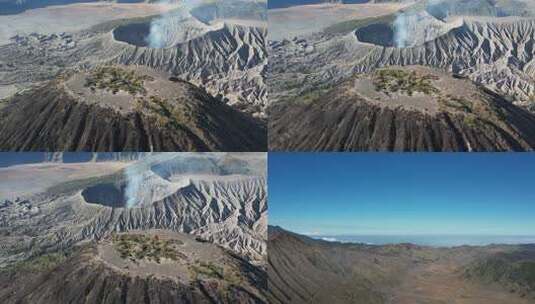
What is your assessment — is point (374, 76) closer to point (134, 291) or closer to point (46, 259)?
point (134, 291)

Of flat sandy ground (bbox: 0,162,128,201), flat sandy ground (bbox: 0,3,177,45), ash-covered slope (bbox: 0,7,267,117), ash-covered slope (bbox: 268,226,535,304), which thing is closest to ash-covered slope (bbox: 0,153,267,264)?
flat sandy ground (bbox: 0,162,128,201)

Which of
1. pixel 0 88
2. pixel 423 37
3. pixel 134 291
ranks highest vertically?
pixel 423 37

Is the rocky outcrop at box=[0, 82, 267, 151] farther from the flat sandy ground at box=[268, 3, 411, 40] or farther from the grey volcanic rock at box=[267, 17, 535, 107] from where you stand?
the flat sandy ground at box=[268, 3, 411, 40]

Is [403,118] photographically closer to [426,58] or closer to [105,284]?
[426,58]

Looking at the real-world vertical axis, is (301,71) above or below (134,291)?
above

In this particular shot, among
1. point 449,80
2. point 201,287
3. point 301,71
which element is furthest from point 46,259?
point 449,80

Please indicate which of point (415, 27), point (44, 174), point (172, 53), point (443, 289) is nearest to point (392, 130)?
point (415, 27)

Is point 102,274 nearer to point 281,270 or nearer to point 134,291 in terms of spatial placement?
point 134,291

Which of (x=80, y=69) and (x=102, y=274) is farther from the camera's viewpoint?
(x=80, y=69)
